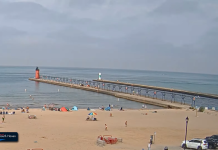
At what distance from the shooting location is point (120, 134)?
69.1ft

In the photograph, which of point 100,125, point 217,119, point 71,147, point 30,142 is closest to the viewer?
point 71,147

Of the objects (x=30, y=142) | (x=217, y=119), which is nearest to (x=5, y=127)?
(x=30, y=142)

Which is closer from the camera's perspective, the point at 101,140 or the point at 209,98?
the point at 101,140

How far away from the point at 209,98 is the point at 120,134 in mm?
47738

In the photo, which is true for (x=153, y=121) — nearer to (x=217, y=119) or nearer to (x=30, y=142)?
(x=217, y=119)

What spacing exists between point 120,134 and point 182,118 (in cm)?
1325

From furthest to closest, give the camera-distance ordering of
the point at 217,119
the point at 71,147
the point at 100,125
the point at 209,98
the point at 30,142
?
the point at 209,98, the point at 217,119, the point at 100,125, the point at 30,142, the point at 71,147

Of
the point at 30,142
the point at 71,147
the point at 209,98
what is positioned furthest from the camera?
the point at 209,98

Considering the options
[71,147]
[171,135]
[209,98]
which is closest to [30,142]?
[71,147]

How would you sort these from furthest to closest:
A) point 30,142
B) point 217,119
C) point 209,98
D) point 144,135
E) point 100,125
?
point 209,98, point 217,119, point 100,125, point 144,135, point 30,142

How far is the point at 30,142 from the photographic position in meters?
17.4

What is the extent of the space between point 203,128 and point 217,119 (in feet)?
23.4

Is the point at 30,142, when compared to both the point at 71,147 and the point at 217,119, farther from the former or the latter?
the point at 217,119

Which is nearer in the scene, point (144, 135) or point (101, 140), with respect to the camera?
point (101, 140)
